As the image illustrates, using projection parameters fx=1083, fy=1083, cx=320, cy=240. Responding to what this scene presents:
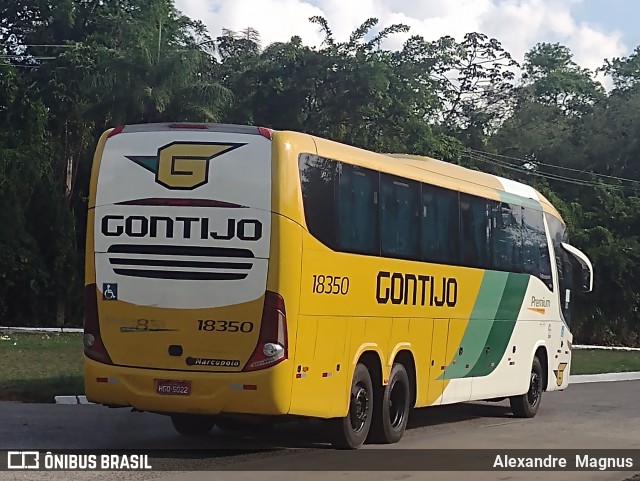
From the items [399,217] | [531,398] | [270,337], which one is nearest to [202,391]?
[270,337]

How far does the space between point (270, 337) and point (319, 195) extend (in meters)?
1.73

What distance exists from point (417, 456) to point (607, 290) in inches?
1295

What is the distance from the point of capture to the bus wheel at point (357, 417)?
12.1 m

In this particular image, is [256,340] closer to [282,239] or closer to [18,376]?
[282,239]

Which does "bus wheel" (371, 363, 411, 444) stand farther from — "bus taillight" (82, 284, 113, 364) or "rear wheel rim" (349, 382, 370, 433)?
"bus taillight" (82, 284, 113, 364)

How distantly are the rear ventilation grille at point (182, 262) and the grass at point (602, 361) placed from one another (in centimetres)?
1643

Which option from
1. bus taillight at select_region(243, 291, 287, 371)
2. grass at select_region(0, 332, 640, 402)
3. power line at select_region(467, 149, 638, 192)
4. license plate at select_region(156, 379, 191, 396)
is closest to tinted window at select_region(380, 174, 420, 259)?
bus taillight at select_region(243, 291, 287, 371)

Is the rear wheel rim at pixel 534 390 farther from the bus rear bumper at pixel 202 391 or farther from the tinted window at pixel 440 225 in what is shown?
the bus rear bumper at pixel 202 391

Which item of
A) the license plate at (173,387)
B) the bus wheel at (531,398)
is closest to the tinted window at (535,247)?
the bus wheel at (531,398)

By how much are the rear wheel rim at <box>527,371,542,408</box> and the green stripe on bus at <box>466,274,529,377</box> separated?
4.74 feet

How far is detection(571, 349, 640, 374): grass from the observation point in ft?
88.8

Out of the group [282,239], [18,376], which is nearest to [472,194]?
[282,239]

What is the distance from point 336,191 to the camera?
1196cm

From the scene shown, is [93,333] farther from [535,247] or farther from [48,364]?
[48,364]
